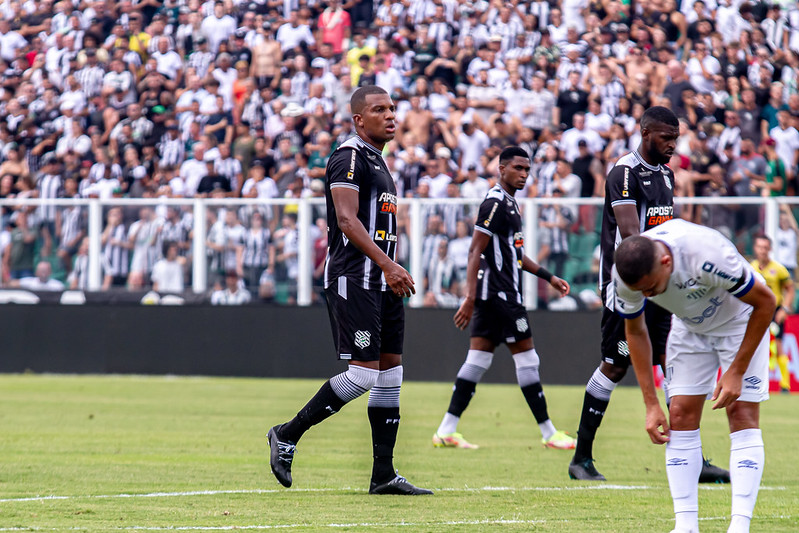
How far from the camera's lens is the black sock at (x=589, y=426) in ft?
28.1

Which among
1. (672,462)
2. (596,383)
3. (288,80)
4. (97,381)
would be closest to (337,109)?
(288,80)

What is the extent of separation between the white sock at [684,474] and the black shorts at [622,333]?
251cm

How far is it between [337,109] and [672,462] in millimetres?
17583

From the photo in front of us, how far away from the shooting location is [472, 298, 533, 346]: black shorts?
1069 cm

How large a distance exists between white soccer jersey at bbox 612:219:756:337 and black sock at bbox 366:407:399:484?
2.39 m

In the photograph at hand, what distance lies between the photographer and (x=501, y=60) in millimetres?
22719

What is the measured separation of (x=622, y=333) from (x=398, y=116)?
45.6ft

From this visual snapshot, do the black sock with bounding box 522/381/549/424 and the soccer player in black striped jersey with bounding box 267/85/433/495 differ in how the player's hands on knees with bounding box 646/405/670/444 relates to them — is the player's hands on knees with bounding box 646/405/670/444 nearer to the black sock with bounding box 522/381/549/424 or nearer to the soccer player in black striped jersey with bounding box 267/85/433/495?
the soccer player in black striped jersey with bounding box 267/85/433/495

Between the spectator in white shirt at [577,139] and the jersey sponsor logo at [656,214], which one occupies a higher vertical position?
the spectator in white shirt at [577,139]

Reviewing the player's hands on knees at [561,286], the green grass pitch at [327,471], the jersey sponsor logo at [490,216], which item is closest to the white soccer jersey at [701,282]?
the green grass pitch at [327,471]

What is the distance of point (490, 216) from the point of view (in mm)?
10484

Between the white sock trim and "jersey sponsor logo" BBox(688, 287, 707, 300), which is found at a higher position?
"jersey sponsor logo" BBox(688, 287, 707, 300)

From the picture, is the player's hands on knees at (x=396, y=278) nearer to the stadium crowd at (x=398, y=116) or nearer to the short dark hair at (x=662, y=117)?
the short dark hair at (x=662, y=117)

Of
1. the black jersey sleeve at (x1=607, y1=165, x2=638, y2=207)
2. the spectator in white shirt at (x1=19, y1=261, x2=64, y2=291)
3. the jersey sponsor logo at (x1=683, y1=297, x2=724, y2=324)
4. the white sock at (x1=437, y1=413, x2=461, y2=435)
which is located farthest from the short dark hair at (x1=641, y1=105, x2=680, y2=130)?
the spectator in white shirt at (x1=19, y1=261, x2=64, y2=291)
